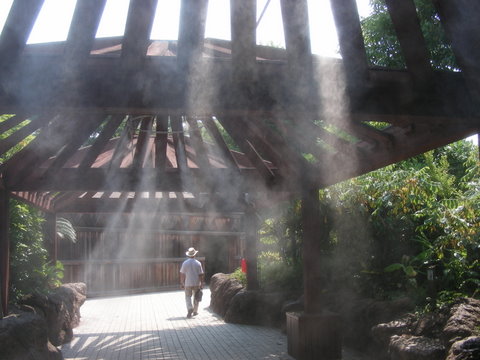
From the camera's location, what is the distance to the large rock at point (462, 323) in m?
5.07

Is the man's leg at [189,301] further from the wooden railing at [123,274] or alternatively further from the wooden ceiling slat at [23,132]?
the wooden ceiling slat at [23,132]

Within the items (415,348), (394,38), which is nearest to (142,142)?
(415,348)

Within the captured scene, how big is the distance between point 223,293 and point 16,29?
9857mm

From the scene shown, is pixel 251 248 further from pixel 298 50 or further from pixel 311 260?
pixel 298 50

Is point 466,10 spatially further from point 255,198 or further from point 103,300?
point 103,300

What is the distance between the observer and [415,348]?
5.15m

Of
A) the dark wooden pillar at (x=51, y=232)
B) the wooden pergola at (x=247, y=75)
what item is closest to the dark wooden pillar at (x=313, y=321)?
the wooden pergola at (x=247, y=75)

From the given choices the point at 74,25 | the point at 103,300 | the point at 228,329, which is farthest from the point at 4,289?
the point at 103,300

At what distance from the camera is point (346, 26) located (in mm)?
3410

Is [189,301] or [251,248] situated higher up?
[251,248]

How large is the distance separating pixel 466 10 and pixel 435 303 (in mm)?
4002

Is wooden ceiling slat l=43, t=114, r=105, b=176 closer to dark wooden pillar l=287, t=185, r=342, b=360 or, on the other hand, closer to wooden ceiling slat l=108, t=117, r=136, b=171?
wooden ceiling slat l=108, t=117, r=136, b=171

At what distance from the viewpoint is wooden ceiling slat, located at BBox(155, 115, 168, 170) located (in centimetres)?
596

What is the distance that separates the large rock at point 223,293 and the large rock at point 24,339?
5.98 metres
